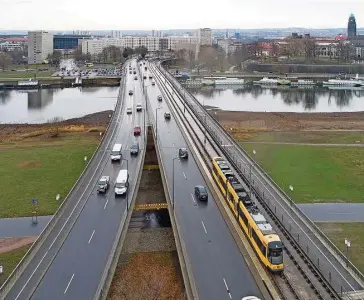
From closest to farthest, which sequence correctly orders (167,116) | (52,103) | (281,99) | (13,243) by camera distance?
(13,243) < (167,116) < (52,103) < (281,99)

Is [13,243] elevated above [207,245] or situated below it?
below

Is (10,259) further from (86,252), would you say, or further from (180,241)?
(180,241)

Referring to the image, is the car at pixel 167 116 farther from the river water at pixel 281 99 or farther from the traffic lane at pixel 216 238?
the river water at pixel 281 99

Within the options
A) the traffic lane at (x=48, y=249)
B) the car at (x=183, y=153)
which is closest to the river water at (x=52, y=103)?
the car at (x=183, y=153)

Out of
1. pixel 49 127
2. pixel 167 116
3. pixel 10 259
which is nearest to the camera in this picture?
pixel 10 259

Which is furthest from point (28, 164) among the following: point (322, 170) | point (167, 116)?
point (322, 170)

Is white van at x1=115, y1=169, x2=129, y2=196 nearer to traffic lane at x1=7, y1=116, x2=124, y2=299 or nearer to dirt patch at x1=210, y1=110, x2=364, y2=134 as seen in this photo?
traffic lane at x1=7, y1=116, x2=124, y2=299
